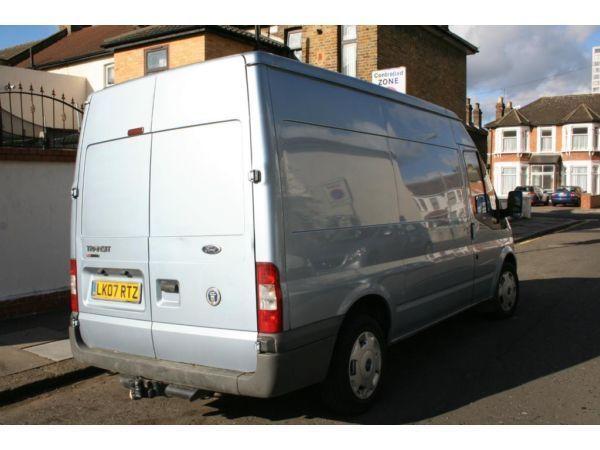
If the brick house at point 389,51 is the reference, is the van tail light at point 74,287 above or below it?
below

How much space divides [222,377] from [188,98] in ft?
5.97

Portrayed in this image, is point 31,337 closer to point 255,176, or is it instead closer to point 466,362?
point 255,176

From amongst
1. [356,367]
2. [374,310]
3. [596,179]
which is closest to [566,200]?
[596,179]

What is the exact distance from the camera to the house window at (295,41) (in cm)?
1650

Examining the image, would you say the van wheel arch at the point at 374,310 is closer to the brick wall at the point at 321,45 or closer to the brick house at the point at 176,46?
the brick house at the point at 176,46

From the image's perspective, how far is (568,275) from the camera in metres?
10.4

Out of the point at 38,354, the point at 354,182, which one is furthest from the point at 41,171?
the point at 354,182

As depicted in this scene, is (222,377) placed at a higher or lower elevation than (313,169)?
lower

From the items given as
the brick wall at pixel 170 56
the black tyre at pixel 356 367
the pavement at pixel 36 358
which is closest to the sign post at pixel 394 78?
the brick wall at pixel 170 56

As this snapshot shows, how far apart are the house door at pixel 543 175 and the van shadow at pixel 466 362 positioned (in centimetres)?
4590

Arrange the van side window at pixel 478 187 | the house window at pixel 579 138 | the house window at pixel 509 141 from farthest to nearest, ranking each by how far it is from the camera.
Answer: the house window at pixel 509 141
the house window at pixel 579 138
the van side window at pixel 478 187

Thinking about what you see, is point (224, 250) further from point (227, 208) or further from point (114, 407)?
point (114, 407)

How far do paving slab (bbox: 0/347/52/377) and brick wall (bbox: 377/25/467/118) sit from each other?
11.8 m

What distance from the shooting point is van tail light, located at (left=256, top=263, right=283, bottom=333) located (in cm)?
337
